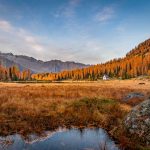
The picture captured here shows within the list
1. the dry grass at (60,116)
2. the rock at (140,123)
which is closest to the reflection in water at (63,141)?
the dry grass at (60,116)

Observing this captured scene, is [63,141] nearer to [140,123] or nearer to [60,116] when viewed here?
[140,123]

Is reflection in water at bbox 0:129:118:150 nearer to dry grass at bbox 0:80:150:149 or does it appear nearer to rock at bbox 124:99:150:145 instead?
dry grass at bbox 0:80:150:149

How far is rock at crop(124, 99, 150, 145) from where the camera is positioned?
457 inches

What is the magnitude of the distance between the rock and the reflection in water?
126 cm

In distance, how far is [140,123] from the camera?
40.0 ft

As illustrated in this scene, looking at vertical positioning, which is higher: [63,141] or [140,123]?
[140,123]

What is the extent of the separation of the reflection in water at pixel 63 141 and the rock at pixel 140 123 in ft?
4.15

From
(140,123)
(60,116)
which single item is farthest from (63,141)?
(60,116)

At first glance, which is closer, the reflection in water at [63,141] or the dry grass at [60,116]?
the reflection in water at [63,141]

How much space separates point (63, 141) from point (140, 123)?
4004 mm

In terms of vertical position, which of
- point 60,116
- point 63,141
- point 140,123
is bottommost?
point 63,141

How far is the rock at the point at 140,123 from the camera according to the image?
1160cm

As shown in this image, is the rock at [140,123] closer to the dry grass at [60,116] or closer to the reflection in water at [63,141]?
the dry grass at [60,116]

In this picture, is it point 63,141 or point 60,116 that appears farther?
point 60,116
